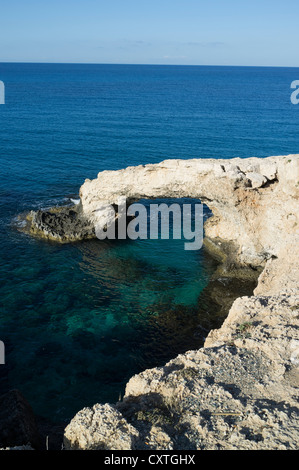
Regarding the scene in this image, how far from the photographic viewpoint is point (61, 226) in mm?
33031

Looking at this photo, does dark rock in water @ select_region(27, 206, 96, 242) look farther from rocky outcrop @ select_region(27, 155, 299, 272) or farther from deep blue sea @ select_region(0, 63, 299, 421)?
deep blue sea @ select_region(0, 63, 299, 421)

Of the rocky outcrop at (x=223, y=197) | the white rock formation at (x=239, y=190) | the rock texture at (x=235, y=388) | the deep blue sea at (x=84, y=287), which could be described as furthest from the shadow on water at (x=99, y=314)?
the rock texture at (x=235, y=388)

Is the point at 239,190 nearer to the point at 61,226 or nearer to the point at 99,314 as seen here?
the point at 99,314

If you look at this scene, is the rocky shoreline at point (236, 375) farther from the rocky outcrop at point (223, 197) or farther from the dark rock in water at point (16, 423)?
the dark rock in water at point (16, 423)

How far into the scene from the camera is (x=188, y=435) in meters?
10.9

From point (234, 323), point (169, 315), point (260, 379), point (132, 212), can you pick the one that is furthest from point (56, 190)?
point (260, 379)

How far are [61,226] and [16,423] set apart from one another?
20.7 m

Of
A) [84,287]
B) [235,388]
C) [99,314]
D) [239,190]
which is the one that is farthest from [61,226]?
[235,388]

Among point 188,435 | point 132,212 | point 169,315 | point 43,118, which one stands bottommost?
point 169,315

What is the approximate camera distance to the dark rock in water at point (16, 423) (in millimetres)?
13297

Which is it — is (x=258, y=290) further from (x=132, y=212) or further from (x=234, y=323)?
(x=132, y=212)

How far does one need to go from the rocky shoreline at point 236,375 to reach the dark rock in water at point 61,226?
33.2 ft
